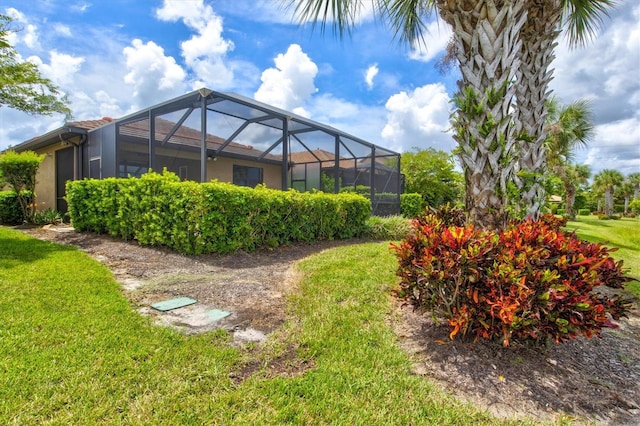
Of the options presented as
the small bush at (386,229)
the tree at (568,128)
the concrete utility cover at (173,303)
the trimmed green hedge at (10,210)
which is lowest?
the concrete utility cover at (173,303)

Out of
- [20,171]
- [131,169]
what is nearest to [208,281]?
[131,169]

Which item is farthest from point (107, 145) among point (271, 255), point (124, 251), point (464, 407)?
point (464, 407)

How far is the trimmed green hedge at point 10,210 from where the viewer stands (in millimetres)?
10125

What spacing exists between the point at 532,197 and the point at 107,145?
1078cm

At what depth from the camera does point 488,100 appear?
297 centimetres

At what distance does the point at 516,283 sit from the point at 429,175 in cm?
1724

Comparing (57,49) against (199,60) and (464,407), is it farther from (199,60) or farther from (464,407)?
(464,407)

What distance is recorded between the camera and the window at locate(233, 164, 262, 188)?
47.5 ft

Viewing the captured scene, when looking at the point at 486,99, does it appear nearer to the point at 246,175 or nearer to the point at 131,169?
the point at 131,169

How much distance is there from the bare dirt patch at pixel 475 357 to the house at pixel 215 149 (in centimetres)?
408

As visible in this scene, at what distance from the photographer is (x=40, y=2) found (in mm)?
6668

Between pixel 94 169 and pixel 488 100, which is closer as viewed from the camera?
pixel 488 100

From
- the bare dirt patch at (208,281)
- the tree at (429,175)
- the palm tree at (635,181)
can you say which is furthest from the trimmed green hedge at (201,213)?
the palm tree at (635,181)

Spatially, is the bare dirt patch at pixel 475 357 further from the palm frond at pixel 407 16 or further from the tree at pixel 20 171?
the tree at pixel 20 171
